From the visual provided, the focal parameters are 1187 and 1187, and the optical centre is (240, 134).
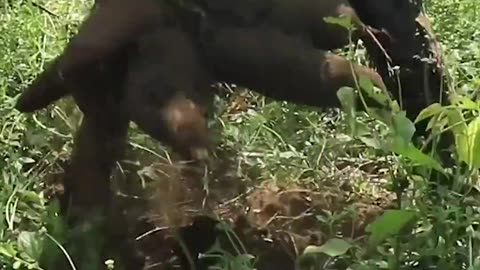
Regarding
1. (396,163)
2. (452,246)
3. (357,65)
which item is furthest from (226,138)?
(452,246)

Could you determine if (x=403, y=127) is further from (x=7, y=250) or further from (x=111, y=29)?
(x=7, y=250)

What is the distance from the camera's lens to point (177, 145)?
5.91 ft

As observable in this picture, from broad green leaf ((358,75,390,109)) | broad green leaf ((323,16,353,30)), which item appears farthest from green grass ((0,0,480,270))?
broad green leaf ((323,16,353,30))

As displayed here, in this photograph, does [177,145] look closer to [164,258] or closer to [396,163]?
[164,258]

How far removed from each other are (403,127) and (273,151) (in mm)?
650

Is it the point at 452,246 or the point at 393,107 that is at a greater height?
the point at 393,107

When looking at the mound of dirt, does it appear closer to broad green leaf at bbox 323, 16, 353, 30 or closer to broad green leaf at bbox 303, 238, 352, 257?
broad green leaf at bbox 303, 238, 352, 257

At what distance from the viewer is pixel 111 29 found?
1.93 m

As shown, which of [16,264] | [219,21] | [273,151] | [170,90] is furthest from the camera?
[273,151]

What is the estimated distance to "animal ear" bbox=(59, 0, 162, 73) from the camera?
1922 millimetres

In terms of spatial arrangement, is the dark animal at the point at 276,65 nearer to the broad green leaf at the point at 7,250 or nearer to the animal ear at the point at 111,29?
the animal ear at the point at 111,29

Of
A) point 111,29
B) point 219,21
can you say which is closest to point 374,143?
point 219,21

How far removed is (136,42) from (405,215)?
515 millimetres

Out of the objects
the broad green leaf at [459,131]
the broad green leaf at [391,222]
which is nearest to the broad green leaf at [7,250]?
the broad green leaf at [391,222]
